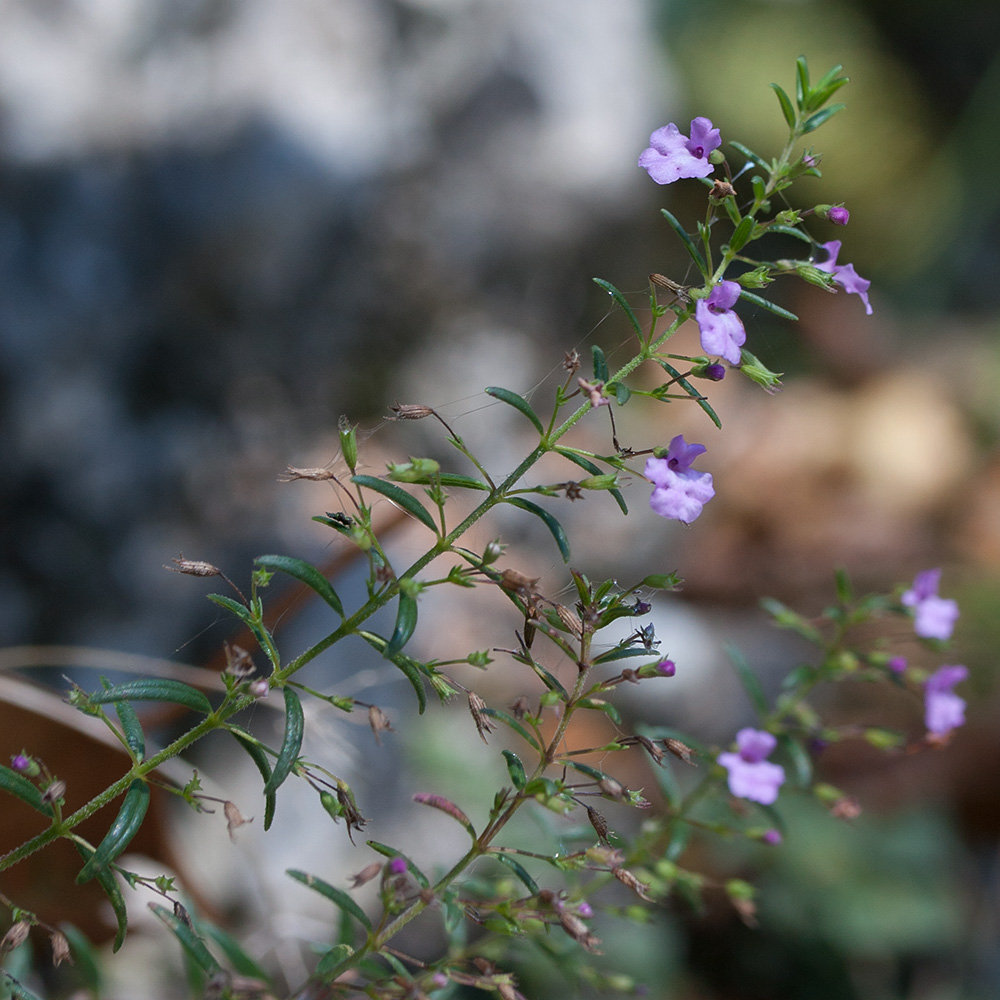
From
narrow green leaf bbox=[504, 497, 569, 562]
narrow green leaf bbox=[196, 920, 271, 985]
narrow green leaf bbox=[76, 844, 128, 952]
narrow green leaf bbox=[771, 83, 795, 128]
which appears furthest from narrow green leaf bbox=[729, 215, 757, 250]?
narrow green leaf bbox=[196, 920, 271, 985]

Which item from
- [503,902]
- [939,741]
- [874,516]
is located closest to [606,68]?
[874,516]

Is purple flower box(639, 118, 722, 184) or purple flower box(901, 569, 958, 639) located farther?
purple flower box(901, 569, 958, 639)

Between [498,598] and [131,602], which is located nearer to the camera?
[131,602]

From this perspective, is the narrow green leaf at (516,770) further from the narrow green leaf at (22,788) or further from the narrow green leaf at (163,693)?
the narrow green leaf at (22,788)

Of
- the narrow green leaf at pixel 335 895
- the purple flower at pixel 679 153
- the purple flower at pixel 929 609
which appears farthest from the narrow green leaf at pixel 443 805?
the purple flower at pixel 929 609

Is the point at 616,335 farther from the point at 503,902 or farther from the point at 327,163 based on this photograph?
the point at 503,902

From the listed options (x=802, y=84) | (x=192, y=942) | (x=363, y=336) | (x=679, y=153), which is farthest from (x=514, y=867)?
(x=363, y=336)

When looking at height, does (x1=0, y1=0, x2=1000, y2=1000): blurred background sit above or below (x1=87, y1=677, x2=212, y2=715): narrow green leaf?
above

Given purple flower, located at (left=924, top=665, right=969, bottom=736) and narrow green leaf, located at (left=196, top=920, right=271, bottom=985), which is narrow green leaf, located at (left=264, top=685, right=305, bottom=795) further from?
purple flower, located at (left=924, top=665, right=969, bottom=736)
